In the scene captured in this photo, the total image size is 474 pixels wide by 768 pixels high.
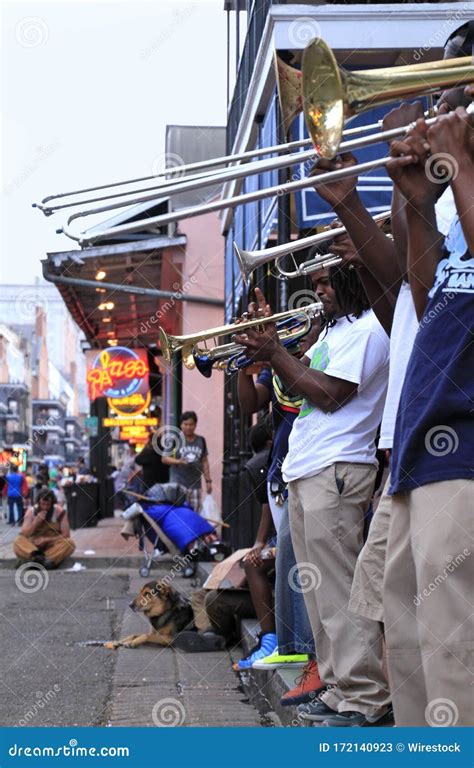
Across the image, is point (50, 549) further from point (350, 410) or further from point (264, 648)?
point (350, 410)

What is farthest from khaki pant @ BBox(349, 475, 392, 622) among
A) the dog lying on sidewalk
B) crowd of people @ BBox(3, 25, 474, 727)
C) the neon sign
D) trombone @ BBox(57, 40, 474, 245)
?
the neon sign

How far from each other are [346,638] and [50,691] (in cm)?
266

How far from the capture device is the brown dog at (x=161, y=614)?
7637 mm

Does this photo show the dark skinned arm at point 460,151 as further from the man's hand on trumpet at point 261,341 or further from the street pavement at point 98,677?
the street pavement at point 98,677

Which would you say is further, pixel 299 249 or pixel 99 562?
pixel 99 562

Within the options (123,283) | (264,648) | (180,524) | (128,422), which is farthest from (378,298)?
(128,422)

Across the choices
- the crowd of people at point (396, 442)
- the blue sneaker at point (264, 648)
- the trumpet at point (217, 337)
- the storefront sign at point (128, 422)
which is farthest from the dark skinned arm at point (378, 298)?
the storefront sign at point (128, 422)

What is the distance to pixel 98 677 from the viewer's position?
22.0 feet

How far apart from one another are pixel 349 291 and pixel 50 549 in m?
10.3

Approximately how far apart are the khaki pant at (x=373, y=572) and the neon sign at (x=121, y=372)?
791 inches

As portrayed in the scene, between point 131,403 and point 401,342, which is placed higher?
point 401,342

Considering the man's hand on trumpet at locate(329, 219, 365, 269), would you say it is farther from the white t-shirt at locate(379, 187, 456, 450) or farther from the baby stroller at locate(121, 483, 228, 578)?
the baby stroller at locate(121, 483, 228, 578)

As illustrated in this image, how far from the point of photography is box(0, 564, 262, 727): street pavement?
558 cm

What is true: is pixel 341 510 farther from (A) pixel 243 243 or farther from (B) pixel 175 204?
(B) pixel 175 204
